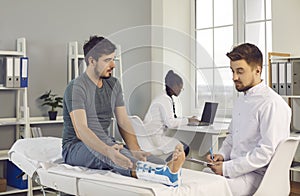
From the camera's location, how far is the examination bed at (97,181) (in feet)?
6.16

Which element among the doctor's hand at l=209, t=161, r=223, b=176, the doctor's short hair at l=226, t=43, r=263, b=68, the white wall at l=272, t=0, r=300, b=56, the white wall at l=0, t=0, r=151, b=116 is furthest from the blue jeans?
the white wall at l=272, t=0, r=300, b=56

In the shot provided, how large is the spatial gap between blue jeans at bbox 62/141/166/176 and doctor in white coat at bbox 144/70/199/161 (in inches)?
10.4

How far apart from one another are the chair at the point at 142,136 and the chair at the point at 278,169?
528 millimetres

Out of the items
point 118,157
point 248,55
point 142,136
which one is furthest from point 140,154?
point 248,55

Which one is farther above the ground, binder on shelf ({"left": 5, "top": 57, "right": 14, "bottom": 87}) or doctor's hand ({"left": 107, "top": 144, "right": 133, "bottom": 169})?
binder on shelf ({"left": 5, "top": 57, "right": 14, "bottom": 87})

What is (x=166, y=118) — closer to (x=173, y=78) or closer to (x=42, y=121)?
(x=173, y=78)

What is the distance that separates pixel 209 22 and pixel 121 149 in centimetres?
297

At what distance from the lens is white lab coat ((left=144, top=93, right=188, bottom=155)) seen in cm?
250

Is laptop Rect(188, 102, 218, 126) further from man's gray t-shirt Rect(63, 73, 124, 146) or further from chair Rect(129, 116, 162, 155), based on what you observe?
man's gray t-shirt Rect(63, 73, 124, 146)

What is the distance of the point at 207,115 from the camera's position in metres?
2.70

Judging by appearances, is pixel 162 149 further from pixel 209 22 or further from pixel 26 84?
pixel 209 22

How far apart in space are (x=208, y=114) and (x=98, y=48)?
0.78 m

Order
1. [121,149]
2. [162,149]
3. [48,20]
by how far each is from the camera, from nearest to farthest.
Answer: [121,149] → [162,149] → [48,20]

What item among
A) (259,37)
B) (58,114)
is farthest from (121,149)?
(259,37)
